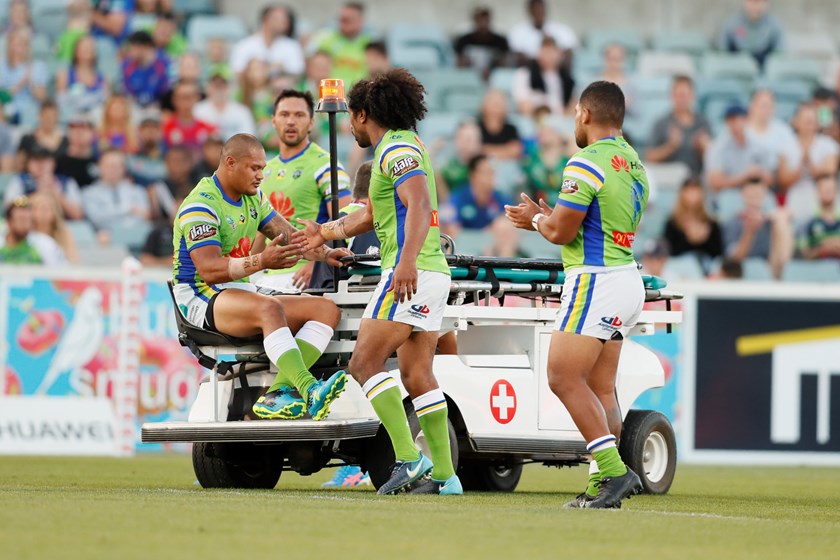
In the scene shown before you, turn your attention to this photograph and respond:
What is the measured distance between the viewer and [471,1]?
2281 centimetres

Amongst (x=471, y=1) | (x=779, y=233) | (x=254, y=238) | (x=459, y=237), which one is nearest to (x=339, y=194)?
(x=254, y=238)

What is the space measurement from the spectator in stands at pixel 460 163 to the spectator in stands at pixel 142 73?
11.4 ft

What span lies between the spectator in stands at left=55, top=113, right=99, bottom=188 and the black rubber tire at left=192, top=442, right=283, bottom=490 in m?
8.29

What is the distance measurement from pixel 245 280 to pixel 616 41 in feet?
44.0

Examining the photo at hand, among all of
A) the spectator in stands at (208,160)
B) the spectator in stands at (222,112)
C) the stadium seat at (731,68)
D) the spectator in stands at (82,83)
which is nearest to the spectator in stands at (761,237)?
the stadium seat at (731,68)

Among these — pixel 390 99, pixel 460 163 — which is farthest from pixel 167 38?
pixel 390 99

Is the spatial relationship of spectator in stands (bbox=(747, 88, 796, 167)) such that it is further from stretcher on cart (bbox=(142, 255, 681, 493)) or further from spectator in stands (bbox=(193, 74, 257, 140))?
stretcher on cart (bbox=(142, 255, 681, 493))

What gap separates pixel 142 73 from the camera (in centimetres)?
1909

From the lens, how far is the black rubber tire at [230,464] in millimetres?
9711

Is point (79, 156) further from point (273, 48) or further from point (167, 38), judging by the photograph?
point (273, 48)

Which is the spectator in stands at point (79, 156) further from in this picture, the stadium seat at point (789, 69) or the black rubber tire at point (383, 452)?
the stadium seat at point (789, 69)

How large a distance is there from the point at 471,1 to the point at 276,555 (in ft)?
59.2

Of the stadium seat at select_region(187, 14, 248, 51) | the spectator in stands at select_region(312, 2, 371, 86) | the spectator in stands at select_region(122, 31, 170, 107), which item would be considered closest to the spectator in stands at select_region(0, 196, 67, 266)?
the spectator in stands at select_region(122, 31, 170, 107)

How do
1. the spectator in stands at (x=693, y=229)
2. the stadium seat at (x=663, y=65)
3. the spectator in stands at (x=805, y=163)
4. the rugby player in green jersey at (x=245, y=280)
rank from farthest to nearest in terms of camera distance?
1. the stadium seat at (x=663, y=65)
2. the spectator in stands at (x=805, y=163)
3. the spectator in stands at (x=693, y=229)
4. the rugby player in green jersey at (x=245, y=280)
